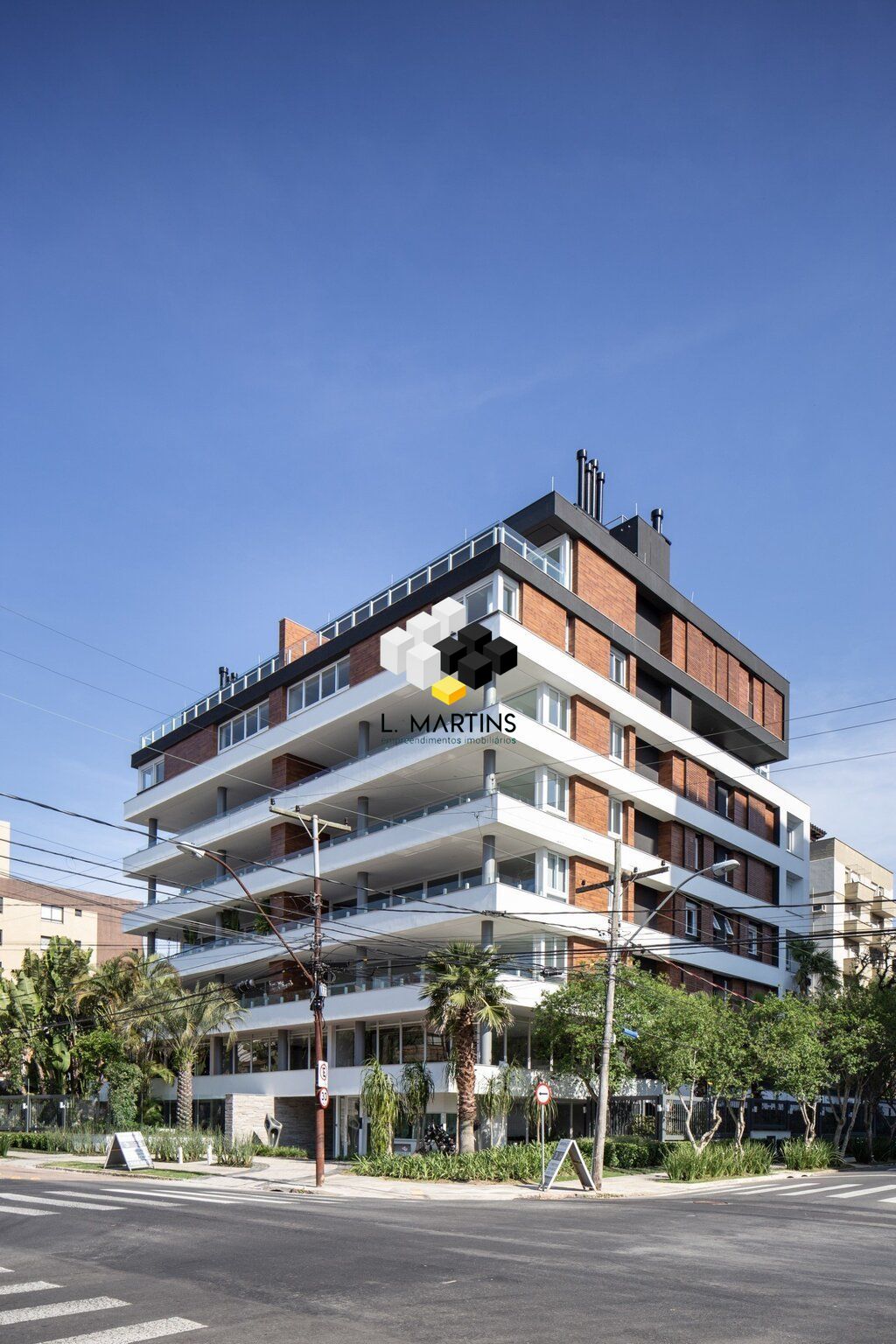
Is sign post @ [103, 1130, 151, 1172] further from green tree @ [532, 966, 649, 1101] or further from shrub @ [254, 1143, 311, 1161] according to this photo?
green tree @ [532, 966, 649, 1101]

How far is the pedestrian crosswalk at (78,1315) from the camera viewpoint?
33.5ft

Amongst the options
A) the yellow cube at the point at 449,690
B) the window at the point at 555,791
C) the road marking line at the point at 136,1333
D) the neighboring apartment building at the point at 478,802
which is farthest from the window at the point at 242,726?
the road marking line at the point at 136,1333

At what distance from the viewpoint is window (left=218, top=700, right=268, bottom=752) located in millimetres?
58344

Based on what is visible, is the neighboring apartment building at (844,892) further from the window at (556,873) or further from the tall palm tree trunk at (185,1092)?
the tall palm tree trunk at (185,1092)

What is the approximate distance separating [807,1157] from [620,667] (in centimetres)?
2056

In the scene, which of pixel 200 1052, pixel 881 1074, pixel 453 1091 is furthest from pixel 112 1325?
pixel 200 1052

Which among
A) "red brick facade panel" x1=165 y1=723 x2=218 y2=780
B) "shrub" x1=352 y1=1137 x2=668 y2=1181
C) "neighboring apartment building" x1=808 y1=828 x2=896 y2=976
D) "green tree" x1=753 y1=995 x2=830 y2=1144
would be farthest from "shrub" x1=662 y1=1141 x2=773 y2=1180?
"neighboring apartment building" x1=808 y1=828 x2=896 y2=976

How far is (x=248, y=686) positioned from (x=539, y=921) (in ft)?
71.9

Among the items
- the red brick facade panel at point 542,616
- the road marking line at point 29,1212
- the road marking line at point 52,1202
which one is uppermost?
the red brick facade panel at point 542,616

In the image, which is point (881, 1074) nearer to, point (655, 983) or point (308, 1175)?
point (655, 983)

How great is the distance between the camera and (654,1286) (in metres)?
13.4

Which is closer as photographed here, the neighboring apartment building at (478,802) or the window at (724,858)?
the neighboring apartment building at (478,802)

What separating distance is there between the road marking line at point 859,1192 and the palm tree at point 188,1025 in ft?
89.3

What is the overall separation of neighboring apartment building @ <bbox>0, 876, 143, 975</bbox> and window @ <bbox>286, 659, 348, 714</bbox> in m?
39.8
